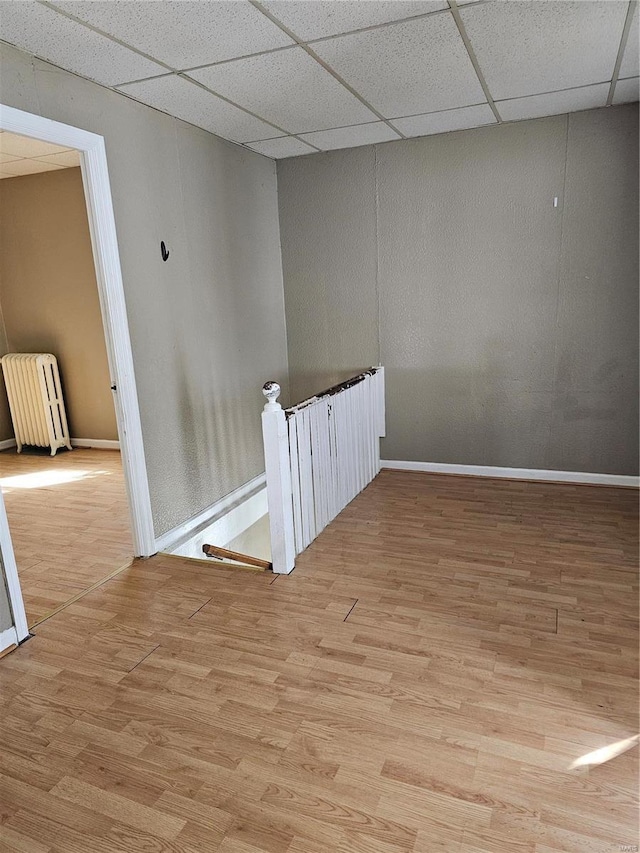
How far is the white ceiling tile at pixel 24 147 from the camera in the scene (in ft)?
13.3

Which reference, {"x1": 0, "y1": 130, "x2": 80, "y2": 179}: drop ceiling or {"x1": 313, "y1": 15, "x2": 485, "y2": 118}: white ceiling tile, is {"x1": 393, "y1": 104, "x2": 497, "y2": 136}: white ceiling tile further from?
{"x1": 0, "y1": 130, "x2": 80, "y2": 179}: drop ceiling

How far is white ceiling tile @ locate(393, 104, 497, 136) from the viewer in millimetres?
3594

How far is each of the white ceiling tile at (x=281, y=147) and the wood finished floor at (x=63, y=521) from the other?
114 inches

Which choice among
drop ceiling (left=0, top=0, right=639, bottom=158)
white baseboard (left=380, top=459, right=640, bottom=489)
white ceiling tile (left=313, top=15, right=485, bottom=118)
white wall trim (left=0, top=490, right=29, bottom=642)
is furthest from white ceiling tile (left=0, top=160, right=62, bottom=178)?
white baseboard (left=380, top=459, right=640, bottom=489)

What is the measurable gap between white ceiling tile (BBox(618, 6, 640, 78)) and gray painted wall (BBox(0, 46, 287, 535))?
2.48 meters

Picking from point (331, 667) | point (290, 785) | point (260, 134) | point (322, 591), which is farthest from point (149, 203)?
point (290, 785)

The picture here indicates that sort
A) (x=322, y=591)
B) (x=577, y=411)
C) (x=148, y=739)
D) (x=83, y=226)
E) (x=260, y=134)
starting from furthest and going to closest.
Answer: (x=83, y=226) < (x=577, y=411) < (x=260, y=134) < (x=322, y=591) < (x=148, y=739)

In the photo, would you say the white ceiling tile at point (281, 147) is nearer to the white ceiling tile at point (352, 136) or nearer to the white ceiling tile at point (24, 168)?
the white ceiling tile at point (352, 136)

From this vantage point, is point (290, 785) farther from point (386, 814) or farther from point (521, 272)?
point (521, 272)

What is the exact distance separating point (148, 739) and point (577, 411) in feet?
11.6

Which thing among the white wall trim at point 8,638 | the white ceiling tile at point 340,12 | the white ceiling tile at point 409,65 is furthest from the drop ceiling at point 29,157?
the white wall trim at point 8,638

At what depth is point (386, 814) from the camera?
162cm

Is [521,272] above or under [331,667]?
above

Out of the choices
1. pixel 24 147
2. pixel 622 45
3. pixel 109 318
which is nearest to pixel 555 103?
pixel 622 45
